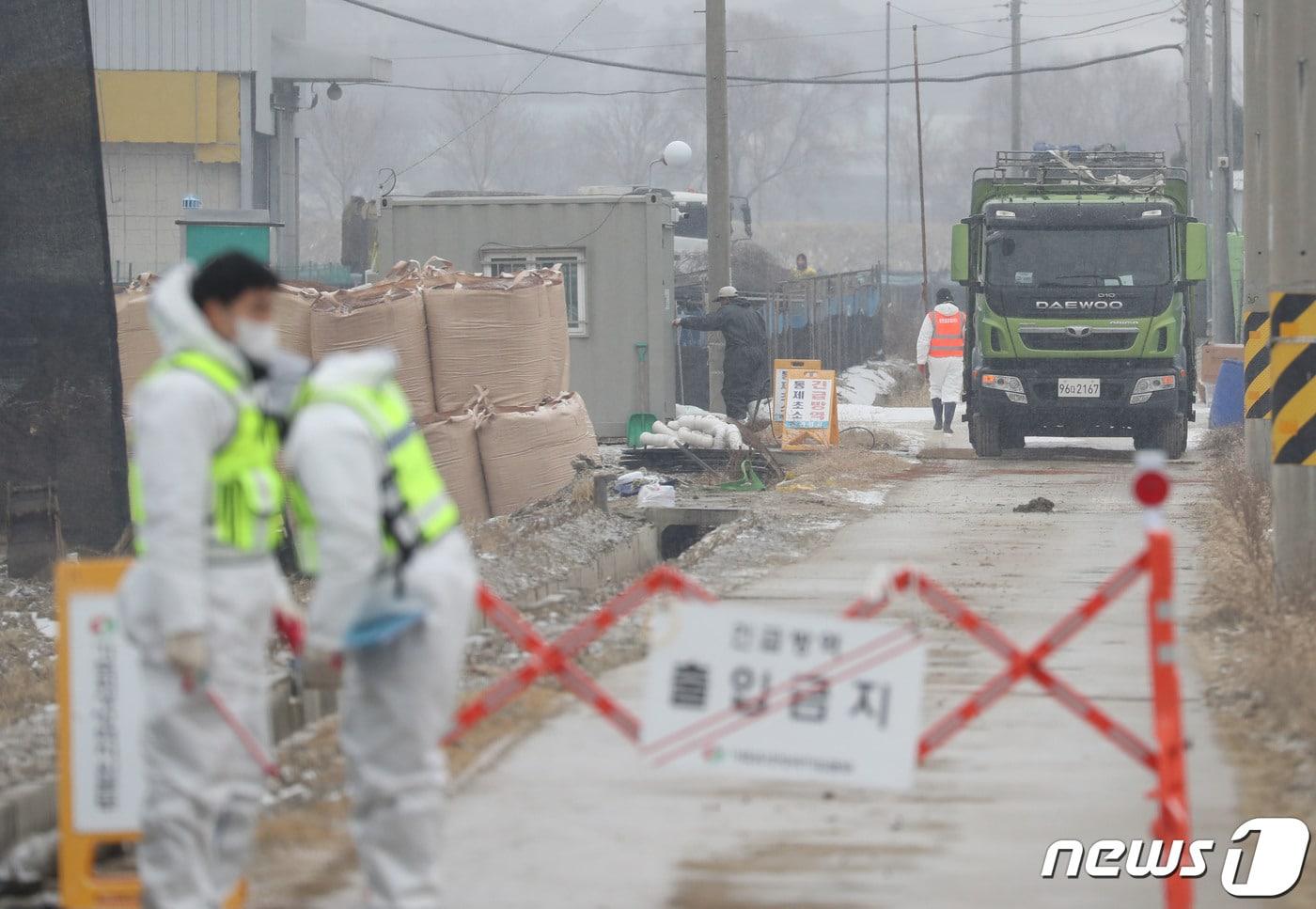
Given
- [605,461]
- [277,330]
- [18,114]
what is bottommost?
[605,461]

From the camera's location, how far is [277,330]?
57.1 feet

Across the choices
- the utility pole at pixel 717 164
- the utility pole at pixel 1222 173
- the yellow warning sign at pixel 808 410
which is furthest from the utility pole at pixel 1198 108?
the yellow warning sign at pixel 808 410

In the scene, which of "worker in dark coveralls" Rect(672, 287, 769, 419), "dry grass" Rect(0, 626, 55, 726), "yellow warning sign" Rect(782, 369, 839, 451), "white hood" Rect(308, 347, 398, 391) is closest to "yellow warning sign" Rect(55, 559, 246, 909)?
"white hood" Rect(308, 347, 398, 391)

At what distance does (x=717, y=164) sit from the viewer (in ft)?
78.8

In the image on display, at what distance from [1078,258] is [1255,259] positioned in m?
4.30

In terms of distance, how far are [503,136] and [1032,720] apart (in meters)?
137

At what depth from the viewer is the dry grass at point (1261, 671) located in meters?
7.21

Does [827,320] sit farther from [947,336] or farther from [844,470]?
[844,470]

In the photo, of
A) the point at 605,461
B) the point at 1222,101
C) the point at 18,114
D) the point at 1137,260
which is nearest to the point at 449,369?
the point at 605,461

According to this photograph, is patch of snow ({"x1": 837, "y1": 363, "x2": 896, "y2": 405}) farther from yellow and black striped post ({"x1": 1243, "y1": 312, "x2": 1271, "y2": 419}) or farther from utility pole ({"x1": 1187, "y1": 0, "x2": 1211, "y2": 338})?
yellow and black striped post ({"x1": 1243, "y1": 312, "x2": 1271, "y2": 419})

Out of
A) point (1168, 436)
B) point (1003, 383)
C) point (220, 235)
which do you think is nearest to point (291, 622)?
point (1003, 383)

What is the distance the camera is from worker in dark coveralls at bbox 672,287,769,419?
22.1 m

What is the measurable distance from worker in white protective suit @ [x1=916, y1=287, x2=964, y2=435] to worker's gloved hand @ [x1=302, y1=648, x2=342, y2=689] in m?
18.1

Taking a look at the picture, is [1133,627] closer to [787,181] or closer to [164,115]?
[164,115]
